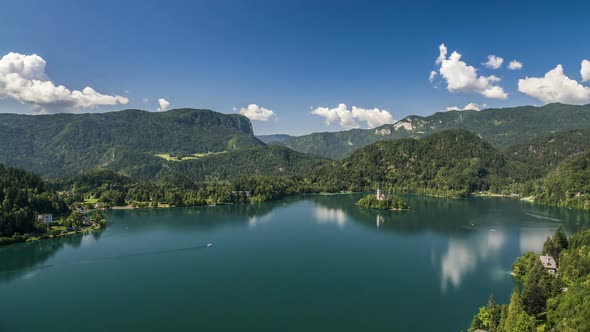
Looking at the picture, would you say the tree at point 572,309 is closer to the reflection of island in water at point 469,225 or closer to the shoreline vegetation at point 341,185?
the reflection of island in water at point 469,225

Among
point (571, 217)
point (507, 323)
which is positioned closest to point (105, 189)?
point (507, 323)

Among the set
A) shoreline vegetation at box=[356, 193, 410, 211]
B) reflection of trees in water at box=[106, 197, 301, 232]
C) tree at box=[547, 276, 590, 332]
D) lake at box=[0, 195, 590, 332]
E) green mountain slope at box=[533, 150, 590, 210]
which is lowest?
lake at box=[0, 195, 590, 332]

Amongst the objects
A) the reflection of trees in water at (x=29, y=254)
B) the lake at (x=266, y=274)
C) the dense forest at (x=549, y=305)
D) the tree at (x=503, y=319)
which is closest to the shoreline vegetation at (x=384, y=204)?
the lake at (x=266, y=274)

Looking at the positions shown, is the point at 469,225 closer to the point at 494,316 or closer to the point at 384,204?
the point at 384,204

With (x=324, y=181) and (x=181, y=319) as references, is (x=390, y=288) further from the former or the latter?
(x=324, y=181)

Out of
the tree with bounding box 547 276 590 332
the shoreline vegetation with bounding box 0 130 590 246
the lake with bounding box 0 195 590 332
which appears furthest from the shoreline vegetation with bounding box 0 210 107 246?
the tree with bounding box 547 276 590 332

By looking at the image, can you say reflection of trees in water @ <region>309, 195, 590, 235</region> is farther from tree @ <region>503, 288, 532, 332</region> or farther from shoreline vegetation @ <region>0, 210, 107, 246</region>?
shoreline vegetation @ <region>0, 210, 107, 246</region>
